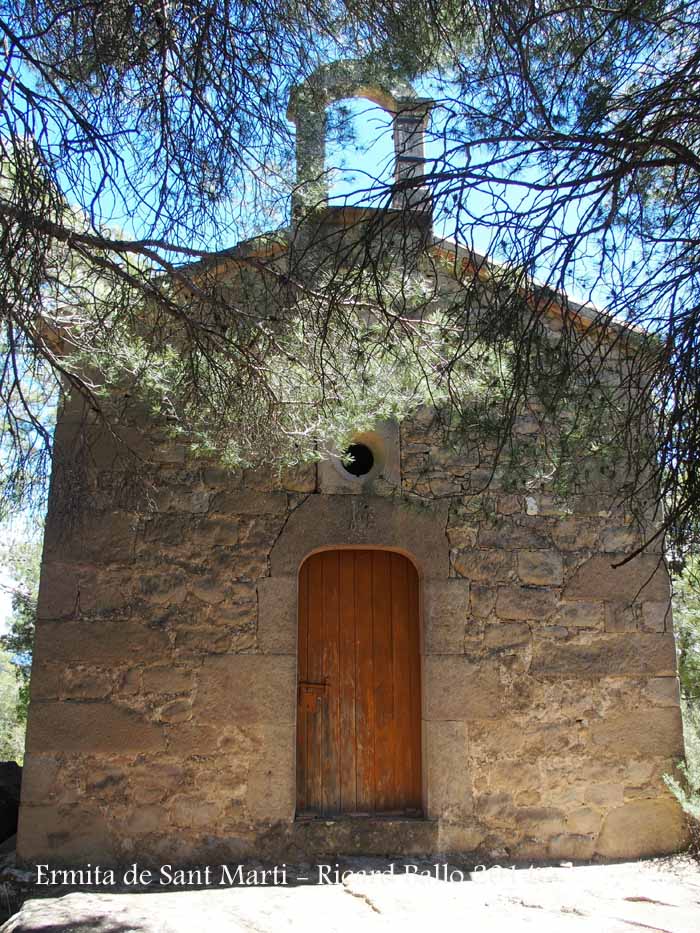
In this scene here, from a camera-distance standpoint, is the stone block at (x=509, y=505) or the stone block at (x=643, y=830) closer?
the stone block at (x=643, y=830)

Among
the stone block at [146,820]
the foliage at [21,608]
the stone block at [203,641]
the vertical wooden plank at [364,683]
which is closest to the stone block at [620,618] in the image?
the vertical wooden plank at [364,683]

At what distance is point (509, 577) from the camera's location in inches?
212

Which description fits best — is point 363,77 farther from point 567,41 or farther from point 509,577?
point 509,577

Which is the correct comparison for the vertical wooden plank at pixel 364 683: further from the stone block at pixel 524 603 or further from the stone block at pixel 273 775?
the stone block at pixel 524 603

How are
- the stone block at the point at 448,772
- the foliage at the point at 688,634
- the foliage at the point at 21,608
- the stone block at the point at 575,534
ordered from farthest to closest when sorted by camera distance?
1. the foliage at the point at 21,608
2. the foliage at the point at 688,634
3. the stone block at the point at 575,534
4. the stone block at the point at 448,772

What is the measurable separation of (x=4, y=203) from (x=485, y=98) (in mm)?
1943

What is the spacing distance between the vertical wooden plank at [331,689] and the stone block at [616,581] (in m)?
1.53

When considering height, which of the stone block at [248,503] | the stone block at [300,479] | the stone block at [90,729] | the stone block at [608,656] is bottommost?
the stone block at [90,729]

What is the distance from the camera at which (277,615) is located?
511 cm

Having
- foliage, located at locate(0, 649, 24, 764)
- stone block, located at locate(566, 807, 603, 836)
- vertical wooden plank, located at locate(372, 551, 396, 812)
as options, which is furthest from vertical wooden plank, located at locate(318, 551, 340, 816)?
foliage, located at locate(0, 649, 24, 764)

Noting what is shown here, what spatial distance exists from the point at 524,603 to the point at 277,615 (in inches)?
63.3

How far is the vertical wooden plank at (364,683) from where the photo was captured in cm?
518

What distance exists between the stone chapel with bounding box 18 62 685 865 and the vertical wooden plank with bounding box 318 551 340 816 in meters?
0.01

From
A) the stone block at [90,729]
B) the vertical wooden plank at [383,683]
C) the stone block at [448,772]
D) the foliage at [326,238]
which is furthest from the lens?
the vertical wooden plank at [383,683]
